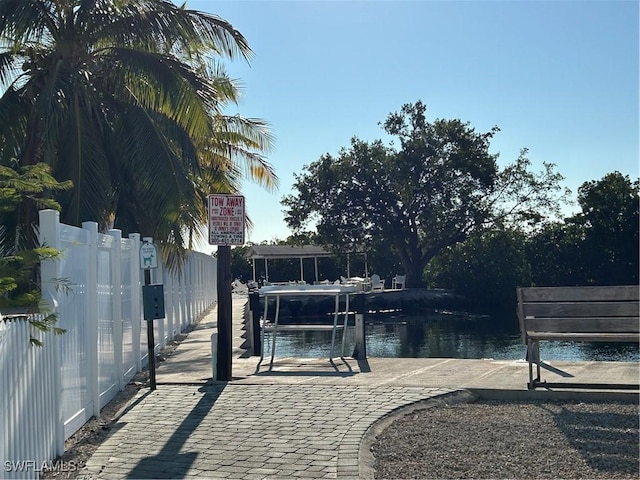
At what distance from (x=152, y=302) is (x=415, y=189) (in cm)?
3931

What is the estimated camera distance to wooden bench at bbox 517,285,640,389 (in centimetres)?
780

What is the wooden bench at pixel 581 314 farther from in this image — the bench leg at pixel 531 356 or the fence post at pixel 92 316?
the fence post at pixel 92 316

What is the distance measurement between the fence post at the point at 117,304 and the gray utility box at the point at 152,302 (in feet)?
1.21

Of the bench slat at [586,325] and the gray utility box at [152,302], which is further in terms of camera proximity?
the gray utility box at [152,302]

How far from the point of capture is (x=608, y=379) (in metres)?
8.60

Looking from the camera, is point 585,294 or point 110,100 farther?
point 110,100

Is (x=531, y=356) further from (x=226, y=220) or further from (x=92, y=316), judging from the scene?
(x=92, y=316)

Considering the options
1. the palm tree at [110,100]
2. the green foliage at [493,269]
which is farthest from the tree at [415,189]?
the palm tree at [110,100]

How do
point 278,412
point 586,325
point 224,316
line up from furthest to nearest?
point 224,316
point 586,325
point 278,412

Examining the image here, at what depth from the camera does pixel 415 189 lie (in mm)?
47406

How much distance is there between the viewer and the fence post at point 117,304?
920 centimetres

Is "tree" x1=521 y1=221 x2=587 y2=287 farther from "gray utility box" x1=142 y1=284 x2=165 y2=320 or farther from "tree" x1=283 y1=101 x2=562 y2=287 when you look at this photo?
"gray utility box" x1=142 y1=284 x2=165 y2=320
